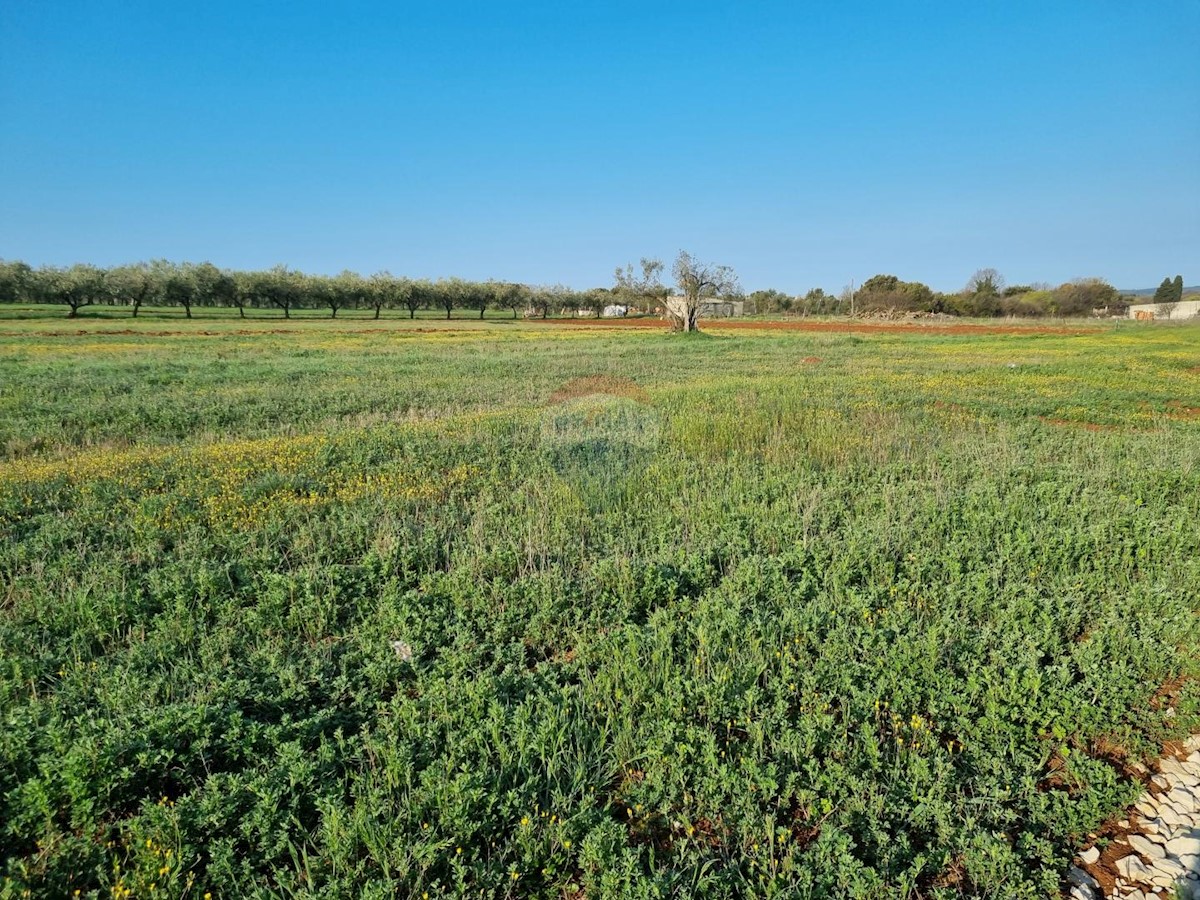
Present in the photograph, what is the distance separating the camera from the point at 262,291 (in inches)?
3642

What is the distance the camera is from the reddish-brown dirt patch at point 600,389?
1814 centimetres

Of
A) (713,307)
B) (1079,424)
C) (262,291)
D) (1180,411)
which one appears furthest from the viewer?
(713,307)

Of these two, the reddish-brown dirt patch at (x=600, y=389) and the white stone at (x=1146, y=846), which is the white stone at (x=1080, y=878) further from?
the reddish-brown dirt patch at (x=600, y=389)

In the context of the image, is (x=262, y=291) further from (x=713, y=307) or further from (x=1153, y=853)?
(x=1153, y=853)

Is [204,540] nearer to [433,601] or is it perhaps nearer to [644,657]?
[433,601]

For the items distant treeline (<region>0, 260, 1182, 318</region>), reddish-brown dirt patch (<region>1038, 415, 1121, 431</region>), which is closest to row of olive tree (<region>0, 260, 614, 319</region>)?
distant treeline (<region>0, 260, 1182, 318</region>)

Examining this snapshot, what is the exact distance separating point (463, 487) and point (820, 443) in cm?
666

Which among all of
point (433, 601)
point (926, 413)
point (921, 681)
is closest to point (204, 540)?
point (433, 601)

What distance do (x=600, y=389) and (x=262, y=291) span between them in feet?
304

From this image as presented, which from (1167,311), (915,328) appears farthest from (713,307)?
(1167,311)

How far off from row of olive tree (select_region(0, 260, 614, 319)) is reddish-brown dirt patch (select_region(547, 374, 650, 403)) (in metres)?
78.3
